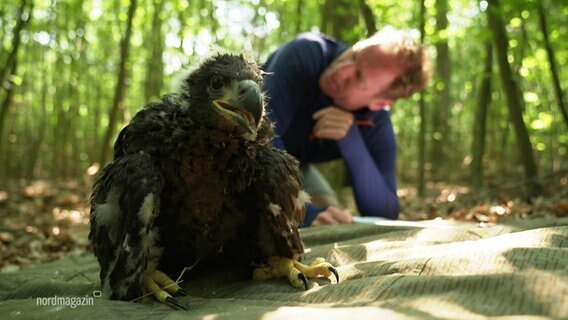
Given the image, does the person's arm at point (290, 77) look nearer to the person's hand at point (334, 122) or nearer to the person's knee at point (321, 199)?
the person's hand at point (334, 122)

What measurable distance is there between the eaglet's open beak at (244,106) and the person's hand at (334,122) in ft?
7.89

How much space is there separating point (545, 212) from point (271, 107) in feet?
9.53

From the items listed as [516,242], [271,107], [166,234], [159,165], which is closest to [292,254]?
[166,234]

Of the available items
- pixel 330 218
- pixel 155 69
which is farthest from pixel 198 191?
pixel 155 69

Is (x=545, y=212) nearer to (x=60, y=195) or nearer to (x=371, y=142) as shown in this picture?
(x=371, y=142)

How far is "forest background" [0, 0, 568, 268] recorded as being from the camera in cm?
674

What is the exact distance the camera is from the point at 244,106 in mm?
2236

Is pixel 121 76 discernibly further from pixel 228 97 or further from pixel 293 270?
pixel 293 270

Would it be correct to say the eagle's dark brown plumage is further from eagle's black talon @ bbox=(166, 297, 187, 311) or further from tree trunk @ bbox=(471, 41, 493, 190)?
tree trunk @ bbox=(471, 41, 493, 190)

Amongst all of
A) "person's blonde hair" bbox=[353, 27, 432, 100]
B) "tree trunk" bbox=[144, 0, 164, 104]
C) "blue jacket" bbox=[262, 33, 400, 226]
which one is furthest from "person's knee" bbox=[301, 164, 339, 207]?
"tree trunk" bbox=[144, 0, 164, 104]

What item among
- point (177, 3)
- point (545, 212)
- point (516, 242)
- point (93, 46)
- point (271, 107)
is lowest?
point (545, 212)

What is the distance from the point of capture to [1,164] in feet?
54.4

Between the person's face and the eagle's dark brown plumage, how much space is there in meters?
1.92

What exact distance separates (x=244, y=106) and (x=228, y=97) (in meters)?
0.11
